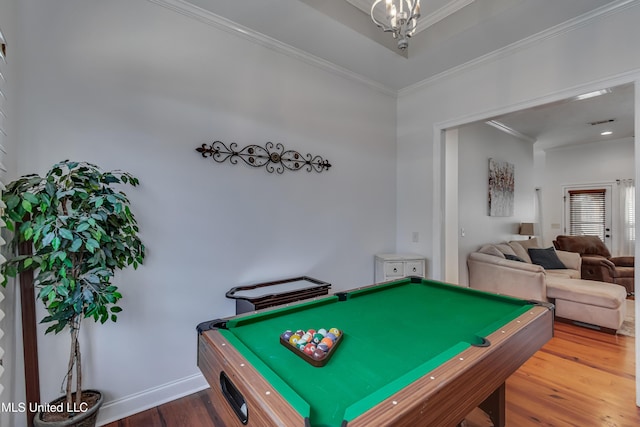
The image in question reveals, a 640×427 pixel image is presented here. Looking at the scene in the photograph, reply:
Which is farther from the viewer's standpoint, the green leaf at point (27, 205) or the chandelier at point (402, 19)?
the chandelier at point (402, 19)

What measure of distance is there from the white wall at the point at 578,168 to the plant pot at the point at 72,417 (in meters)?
8.43

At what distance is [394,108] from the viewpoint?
11.7ft

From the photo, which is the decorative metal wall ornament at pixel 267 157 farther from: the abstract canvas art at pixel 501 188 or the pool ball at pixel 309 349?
the abstract canvas art at pixel 501 188

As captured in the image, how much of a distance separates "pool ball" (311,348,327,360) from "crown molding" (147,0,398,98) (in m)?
2.44

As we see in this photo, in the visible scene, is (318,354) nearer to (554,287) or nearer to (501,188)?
(554,287)

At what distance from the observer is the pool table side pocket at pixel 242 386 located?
0.76 m

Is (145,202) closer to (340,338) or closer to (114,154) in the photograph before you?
(114,154)

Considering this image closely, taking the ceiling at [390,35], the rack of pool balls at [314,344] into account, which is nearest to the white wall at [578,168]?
the ceiling at [390,35]

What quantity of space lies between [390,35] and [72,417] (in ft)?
11.5

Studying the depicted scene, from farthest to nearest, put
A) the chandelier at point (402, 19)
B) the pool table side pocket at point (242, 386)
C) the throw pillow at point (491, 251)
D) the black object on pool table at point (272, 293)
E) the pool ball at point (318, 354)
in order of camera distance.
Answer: the throw pillow at point (491, 251)
the black object on pool table at point (272, 293)
the chandelier at point (402, 19)
the pool ball at point (318, 354)
the pool table side pocket at point (242, 386)

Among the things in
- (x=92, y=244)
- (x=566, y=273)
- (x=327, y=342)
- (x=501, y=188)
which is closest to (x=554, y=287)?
(x=566, y=273)

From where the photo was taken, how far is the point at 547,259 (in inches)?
178

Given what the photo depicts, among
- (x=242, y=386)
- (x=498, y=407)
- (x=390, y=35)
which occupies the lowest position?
(x=498, y=407)

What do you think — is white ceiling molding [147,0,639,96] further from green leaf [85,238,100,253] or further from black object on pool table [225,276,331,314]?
black object on pool table [225,276,331,314]
